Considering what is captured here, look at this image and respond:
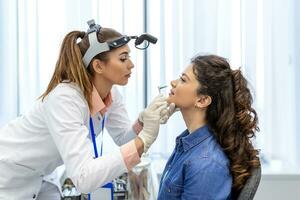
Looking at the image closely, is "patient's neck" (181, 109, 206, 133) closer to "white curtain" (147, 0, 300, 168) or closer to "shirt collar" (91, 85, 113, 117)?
"shirt collar" (91, 85, 113, 117)

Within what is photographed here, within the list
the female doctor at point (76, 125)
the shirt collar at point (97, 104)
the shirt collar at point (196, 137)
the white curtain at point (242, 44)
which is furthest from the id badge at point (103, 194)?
the white curtain at point (242, 44)

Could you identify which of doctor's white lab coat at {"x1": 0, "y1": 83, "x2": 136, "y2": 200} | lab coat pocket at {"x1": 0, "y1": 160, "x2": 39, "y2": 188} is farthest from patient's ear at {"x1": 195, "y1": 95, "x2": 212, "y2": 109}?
lab coat pocket at {"x1": 0, "y1": 160, "x2": 39, "y2": 188}

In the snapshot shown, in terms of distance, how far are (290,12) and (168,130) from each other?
982mm

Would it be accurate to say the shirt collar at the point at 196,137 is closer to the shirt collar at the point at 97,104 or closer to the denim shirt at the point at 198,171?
the denim shirt at the point at 198,171

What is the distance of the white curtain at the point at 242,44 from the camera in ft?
7.80

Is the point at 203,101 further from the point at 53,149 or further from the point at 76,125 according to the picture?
the point at 53,149

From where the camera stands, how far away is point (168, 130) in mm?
2426

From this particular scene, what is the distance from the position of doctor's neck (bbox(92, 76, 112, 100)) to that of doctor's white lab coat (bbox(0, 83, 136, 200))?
11 cm

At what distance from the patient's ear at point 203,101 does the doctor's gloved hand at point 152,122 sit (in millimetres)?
130

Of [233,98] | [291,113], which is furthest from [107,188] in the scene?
[291,113]

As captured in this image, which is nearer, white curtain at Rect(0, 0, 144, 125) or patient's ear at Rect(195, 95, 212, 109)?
patient's ear at Rect(195, 95, 212, 109)

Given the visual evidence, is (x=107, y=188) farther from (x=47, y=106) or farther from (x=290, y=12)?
(x=290, y=12)

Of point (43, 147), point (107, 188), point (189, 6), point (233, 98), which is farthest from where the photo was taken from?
point (189, 6)

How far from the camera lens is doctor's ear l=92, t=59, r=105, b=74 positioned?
1.52 meters
